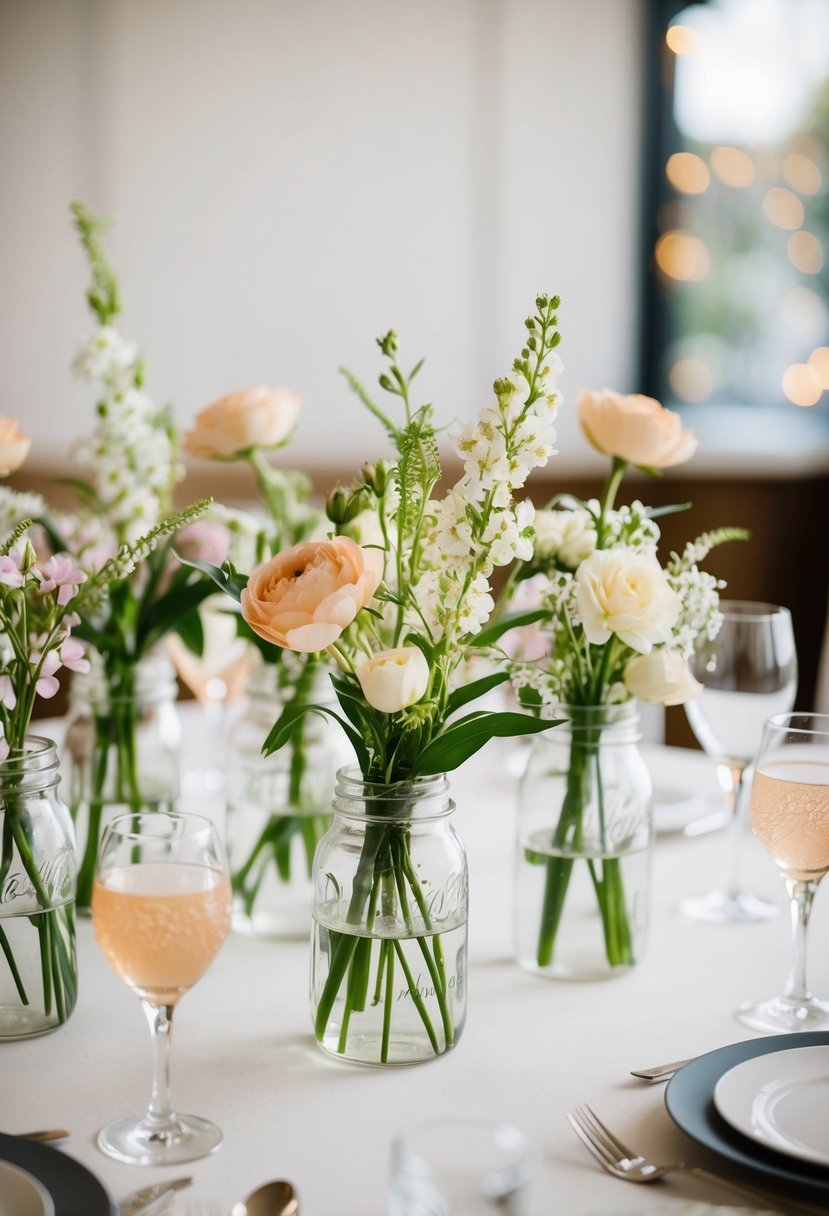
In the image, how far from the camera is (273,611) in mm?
907

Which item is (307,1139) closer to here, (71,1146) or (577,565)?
(71,1146)

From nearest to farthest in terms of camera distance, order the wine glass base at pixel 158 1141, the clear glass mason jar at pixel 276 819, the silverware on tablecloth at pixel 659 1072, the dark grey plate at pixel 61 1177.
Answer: the dark grey plate at pixel 61 1177
the wine glass base at pixel 158 1141
the silverware on tablecloth at pixel 659 1072
the clear glass mason jar at pixel 276 819

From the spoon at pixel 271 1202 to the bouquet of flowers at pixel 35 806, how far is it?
315 millimetres

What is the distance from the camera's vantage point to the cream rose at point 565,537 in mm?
1191

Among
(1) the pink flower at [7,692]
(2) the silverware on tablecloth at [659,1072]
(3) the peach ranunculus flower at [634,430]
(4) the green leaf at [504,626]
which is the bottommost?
(2) the silverware on tablecloth at [659,1072]

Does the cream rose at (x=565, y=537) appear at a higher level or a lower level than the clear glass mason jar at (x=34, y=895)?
higher

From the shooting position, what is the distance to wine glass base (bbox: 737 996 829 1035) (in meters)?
1.07

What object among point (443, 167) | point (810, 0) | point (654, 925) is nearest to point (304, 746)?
point (654, 925)

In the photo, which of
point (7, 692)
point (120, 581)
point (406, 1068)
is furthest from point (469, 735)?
point (120, 581)

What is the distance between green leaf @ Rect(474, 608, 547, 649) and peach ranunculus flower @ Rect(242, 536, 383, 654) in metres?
0.18

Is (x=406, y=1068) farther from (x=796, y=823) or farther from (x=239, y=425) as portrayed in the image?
(x=239, y=425)

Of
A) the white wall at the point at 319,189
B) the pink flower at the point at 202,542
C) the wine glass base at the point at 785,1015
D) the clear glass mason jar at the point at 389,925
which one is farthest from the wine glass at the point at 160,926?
the white wall at the point at 319,189

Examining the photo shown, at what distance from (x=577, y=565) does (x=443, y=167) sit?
3.57 m

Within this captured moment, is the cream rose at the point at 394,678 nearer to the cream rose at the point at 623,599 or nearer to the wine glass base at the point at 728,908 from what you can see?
the cream rose at the point at 623,599
